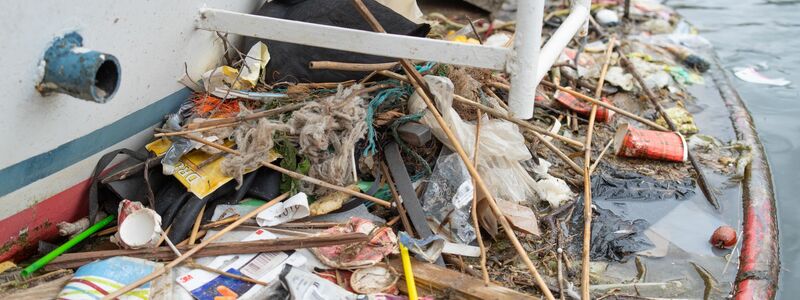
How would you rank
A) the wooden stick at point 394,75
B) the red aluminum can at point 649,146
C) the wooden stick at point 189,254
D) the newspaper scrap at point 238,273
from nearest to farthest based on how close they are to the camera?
the wooden stick at point 189,254, the newspaper scrap at point 238,273, the wooden stick at point 394,75, the red aluminum can at point 649,146

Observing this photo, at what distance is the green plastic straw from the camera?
342cm

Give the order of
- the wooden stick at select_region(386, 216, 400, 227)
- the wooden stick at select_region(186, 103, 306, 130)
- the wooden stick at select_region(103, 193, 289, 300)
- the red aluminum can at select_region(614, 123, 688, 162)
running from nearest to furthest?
the wooden stick at select_region(103, 193, 289, 300) → the wooden stick at select_region(386, 216, 400, 227) → the wooden stick at select_region(186, 103, 306, 130) → the red aluminum can at select_region(614, 123, 688, 162)

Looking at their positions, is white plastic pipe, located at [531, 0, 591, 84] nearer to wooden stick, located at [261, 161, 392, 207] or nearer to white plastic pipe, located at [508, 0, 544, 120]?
white plastic pipe, located at [508, 0, 544, 120]

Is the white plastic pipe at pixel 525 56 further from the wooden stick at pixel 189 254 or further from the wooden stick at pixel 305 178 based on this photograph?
the wooden stick at pixel 189 254

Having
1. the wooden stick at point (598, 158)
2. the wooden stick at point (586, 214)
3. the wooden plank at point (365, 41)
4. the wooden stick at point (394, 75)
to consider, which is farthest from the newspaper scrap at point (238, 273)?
the wooden stick at point (598, 158)

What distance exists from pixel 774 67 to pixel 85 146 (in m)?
6.73

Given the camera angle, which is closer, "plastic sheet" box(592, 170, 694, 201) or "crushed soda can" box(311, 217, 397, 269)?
"crushed soda can" box(311, 217, 397, 269)

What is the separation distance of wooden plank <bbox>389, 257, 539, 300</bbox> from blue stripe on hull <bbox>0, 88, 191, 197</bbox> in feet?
5.65

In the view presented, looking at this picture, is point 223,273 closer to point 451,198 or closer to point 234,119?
point 234,119

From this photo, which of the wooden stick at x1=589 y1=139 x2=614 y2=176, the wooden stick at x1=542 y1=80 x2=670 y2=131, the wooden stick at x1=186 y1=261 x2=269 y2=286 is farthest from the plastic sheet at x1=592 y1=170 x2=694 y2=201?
the wooden stick at x1=186 y1=261 x2=269 y2=286

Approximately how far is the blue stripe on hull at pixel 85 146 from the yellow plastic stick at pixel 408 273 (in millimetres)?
1714

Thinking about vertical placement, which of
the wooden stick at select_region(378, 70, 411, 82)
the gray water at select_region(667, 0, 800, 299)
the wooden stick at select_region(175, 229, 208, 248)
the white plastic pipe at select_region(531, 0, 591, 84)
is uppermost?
the white plastic pipe at select_region(531, 0, 591, 84)

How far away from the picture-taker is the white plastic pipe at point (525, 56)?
3.26 m

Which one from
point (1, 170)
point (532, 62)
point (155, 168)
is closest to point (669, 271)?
point (532, 62)
